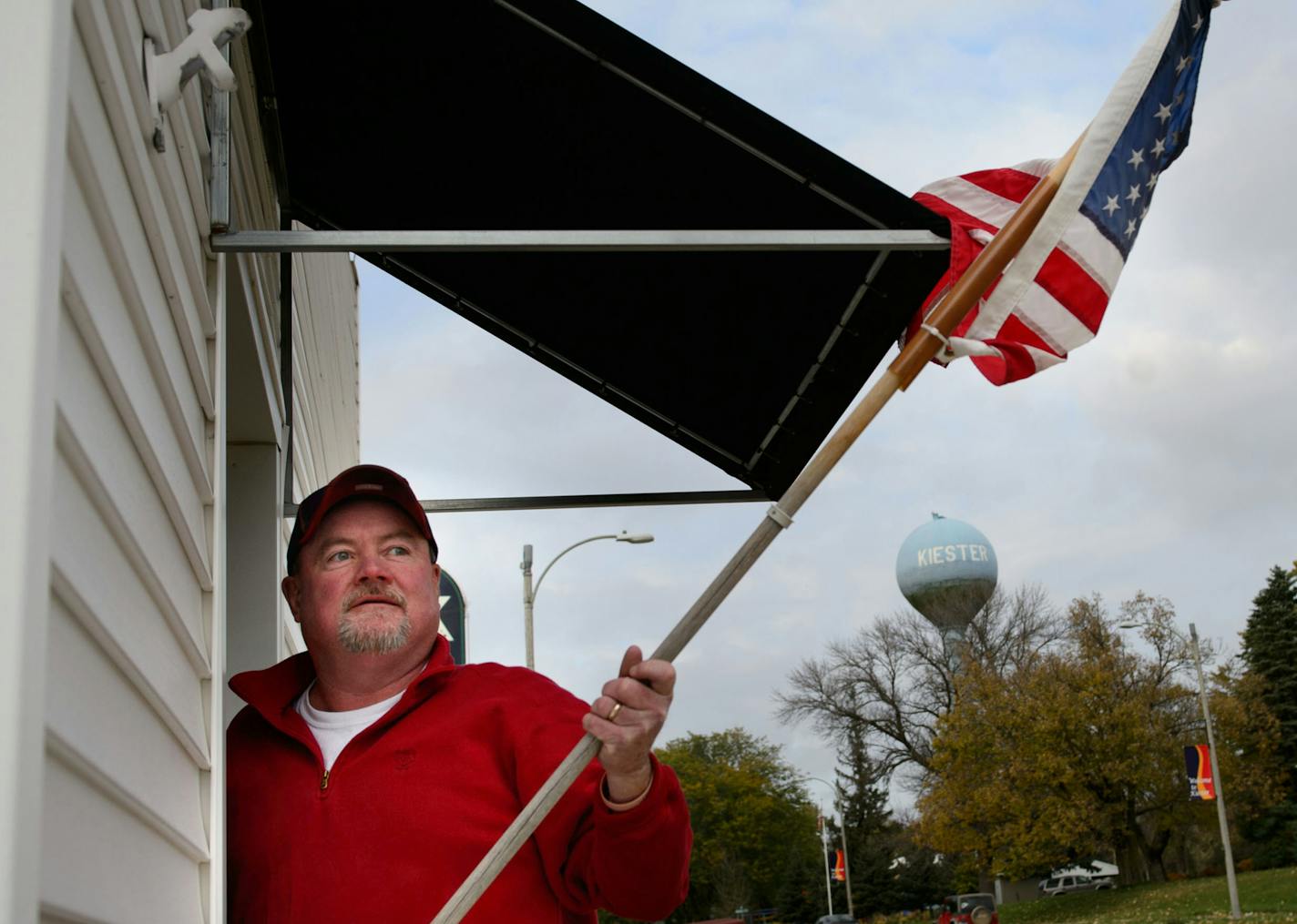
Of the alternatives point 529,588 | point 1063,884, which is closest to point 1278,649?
point 1063,884

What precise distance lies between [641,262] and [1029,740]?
36301mm

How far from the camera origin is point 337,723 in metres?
3.04

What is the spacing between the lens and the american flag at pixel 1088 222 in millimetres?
2963

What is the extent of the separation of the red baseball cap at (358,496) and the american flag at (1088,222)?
4.24 ft

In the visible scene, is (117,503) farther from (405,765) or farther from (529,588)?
(529,588)

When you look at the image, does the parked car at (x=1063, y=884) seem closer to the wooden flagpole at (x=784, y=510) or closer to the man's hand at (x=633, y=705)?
the wooden flagpole at (x=784, y=510)

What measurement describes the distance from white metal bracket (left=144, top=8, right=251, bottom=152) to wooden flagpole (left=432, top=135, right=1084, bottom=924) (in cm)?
112

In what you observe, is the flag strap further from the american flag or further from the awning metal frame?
the awning metal frame

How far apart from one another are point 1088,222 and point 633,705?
147 centimetres

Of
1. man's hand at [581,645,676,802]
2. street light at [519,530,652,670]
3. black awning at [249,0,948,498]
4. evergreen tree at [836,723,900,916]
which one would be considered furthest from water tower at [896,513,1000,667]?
man's hand at [581,645,676,802]

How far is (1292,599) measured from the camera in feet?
162

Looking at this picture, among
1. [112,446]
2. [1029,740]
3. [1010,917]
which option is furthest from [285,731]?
[1010,917]

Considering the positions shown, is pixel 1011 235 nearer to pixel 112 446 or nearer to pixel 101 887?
pixel 112 446

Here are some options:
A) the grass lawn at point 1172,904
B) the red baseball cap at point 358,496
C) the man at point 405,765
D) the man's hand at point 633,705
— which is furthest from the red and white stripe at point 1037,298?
the grass lawn at point 1172,904
